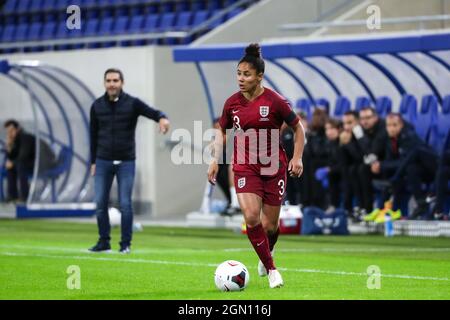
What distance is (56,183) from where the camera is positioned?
87.4 feet

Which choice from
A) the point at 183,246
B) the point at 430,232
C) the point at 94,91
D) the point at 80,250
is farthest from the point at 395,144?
the point at 94,91

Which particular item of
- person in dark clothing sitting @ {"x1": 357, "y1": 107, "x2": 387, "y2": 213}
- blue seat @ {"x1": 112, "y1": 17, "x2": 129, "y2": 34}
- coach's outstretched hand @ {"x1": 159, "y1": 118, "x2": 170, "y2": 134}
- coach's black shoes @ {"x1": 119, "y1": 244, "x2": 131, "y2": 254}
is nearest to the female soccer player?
coach's outstretched hand @ {"x1": 159, "y1": 118, "x2": 170, "y2": 134}

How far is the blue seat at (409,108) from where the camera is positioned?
21.2m

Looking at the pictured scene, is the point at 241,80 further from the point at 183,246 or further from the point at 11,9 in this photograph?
the point at 11,9

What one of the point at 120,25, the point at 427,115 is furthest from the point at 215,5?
the point at 427,115

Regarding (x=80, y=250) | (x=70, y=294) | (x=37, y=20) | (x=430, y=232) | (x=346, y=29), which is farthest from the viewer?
(x=37, y=20)

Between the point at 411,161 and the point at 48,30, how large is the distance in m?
14.0

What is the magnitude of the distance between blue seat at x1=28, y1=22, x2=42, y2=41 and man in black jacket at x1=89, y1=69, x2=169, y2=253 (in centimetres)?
1568

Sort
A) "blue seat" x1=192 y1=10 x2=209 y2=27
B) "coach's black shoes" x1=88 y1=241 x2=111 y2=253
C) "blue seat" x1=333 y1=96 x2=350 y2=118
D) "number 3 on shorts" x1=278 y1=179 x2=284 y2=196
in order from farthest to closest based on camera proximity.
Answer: "blue seat" x1=192 y1=10 x2=209 y2=27, "blue seat" x1=333 y1=96 x2=350 y2=118, "coach's black shoes" x1=88 y1=241 x2=111 y2=253, "number 3 on shorts" x1=278 y1=179 x2=284 y2=196

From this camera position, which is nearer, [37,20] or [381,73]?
[381,73]

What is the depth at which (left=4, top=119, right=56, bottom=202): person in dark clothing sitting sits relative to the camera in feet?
86.5

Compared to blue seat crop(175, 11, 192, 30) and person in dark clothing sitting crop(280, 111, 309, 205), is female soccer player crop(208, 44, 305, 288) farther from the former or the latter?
blue seat crop(175, 11, 192, 30)

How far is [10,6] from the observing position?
32594 mm

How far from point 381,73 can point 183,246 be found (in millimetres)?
6643
